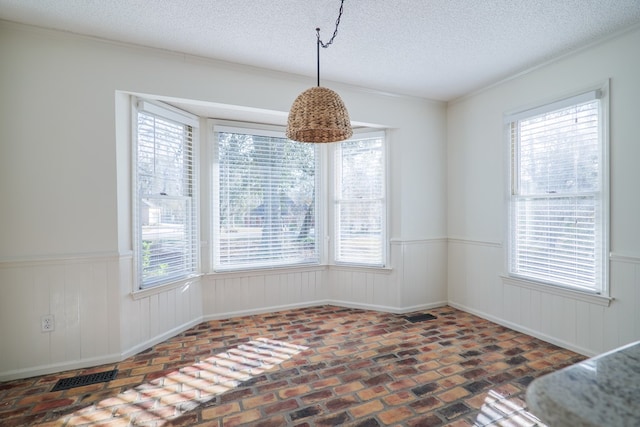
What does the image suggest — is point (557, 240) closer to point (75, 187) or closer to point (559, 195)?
point (559, 195)

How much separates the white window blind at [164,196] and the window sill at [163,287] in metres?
0.05

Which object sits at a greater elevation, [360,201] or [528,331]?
[360,201]

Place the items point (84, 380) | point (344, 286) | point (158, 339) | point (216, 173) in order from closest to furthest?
point (84, 380) → point (158, 339) → point (216, 173) → point (344, 286)

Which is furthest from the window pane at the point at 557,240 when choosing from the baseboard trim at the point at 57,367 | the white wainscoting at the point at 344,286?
the baseboard trim at the point at 57,367

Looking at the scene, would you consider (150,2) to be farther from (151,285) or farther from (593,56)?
(593,56)

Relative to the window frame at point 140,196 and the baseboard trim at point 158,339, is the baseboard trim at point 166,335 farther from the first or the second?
the window frame at point 140,196

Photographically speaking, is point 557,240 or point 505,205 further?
point 505,205

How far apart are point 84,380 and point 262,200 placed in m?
2.31

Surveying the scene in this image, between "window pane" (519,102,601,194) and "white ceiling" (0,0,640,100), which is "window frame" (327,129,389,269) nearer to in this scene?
"white ceiling" (0,0,640,100)

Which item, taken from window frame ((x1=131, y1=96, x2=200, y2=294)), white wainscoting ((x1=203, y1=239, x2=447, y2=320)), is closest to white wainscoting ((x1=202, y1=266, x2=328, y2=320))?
white wainscoting ((x1=203, y1=239, x2=447, y2=320))

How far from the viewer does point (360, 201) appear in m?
4.09

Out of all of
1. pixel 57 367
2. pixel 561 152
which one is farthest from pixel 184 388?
pixel 561 152

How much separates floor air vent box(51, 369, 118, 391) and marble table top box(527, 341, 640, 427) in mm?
2854

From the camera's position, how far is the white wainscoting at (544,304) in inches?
101
